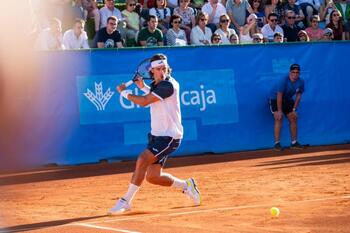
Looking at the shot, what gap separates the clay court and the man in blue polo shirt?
1.17m

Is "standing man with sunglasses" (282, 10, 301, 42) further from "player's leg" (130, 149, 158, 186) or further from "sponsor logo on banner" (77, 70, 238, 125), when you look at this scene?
"player's leg" (130, 149, 158, 186)

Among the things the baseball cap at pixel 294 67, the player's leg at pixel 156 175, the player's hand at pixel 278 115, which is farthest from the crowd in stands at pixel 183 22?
the player's leg at pixel 156 175

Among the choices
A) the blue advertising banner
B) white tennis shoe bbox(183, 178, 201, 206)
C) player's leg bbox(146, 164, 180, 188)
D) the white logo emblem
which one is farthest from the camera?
the white logo emblem

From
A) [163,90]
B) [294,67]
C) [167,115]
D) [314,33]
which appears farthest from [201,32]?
[163,90]

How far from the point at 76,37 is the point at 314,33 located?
6.73m

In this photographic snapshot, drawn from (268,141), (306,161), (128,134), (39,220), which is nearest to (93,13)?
(128,134)

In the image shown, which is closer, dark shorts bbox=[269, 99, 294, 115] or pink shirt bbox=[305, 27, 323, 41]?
dark shorts bbox=[269, 99, 294, 115]

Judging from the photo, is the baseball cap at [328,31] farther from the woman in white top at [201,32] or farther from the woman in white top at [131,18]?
the woman in white top at [131,18]

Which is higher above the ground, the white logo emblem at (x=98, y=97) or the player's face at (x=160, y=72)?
the player's face at (x=160, y=72)

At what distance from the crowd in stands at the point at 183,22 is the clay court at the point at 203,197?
9.22ft

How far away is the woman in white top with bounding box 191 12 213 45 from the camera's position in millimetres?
19859

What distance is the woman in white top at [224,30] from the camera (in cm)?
2008

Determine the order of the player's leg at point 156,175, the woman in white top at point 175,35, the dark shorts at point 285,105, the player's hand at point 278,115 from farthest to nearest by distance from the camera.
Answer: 1. the woman in white top at point 175,35
2. the dark shorts at point 285,105
3. the player's hand at point 278,115
4. the player's leg at point 156,175

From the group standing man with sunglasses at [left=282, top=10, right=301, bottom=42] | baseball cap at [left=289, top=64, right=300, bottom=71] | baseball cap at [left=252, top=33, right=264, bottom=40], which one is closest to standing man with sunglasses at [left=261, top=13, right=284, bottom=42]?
standing man with sunglasses at [left=282, top=10, right=301, bottom=42]
